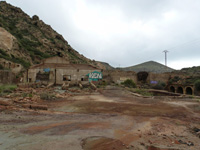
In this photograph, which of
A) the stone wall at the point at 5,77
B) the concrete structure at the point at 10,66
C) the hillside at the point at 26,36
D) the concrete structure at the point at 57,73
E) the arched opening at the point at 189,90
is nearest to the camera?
the stone wall at the point at 5,77

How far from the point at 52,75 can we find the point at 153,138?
2326 centimetres

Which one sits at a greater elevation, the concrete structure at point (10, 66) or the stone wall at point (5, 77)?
the concrete structure at point (10, 66)

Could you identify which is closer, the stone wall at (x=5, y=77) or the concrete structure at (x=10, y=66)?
the stone wall at (x=5, y=77)

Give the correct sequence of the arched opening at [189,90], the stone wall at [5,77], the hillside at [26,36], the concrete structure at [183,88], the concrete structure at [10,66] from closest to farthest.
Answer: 1. the stone wall at [5,77]
2. the concrete structure at [10,66]
3. the concrete structure at [183,88]
4. the arched opening at [189,90]
5. the hillside at [26,36]

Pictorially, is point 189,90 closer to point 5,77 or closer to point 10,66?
point 5,77

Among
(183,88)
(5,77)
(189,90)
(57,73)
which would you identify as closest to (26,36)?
(57,73)

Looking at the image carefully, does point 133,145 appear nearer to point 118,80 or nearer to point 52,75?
point 52,75

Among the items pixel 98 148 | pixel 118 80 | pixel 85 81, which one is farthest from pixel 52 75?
pixel 98 148

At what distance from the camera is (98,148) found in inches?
116

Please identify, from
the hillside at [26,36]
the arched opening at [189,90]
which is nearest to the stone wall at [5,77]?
the hillside at [26,36]

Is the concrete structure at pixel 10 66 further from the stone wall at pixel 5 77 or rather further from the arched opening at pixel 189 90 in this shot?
the arched opening at pixel 189 90

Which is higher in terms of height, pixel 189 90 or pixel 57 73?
pixel 57 73

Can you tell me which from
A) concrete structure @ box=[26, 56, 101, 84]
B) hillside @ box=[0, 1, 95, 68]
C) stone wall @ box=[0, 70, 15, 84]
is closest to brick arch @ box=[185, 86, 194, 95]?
concrete structure @ box=[26, 56, 101, 84]

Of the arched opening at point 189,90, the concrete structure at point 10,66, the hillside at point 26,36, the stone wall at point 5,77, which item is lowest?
the arched opening at point 189,90
